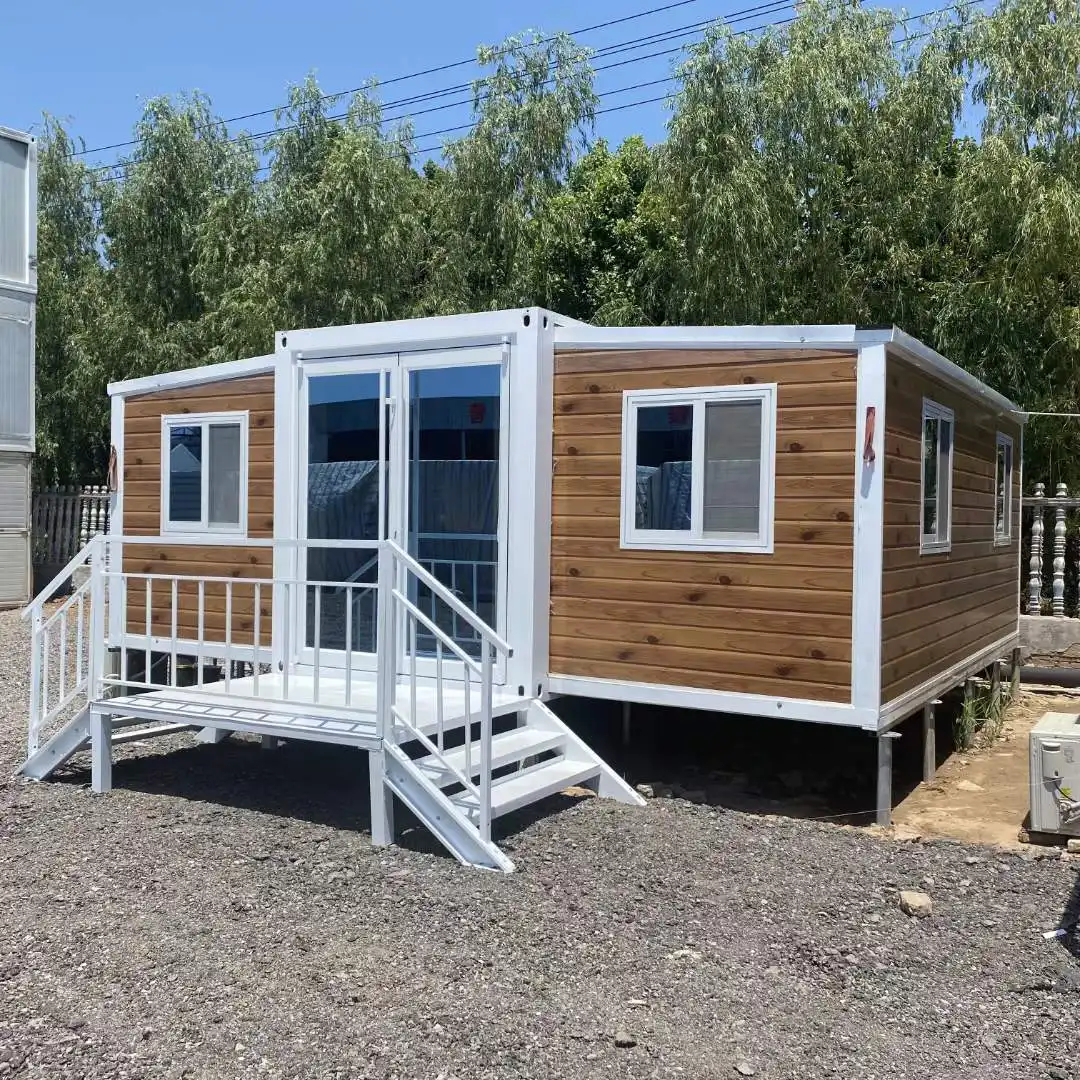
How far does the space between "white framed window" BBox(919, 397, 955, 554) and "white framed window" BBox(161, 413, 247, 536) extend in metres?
4.17

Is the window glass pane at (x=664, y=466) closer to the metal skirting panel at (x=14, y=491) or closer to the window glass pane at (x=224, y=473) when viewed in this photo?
the window glass pane at (x=224, y=473)

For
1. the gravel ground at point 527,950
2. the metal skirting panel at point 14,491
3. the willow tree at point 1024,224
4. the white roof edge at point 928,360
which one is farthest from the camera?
the metal skirting panel at point 14,491

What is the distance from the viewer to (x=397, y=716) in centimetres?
509

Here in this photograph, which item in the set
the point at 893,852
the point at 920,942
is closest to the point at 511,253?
the point at 893,852

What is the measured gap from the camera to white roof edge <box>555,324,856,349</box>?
554 cm

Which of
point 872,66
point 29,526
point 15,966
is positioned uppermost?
point 872,66

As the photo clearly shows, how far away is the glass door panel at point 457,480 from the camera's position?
6.36m

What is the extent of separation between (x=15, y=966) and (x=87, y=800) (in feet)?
7.09

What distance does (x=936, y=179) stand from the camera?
41.3 feet

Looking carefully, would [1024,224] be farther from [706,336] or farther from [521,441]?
[521,441]

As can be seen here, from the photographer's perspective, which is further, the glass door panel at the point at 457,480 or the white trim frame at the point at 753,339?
the glass door panel at the point at 457,480

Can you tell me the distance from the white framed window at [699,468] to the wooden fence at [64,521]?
11816 millimetres

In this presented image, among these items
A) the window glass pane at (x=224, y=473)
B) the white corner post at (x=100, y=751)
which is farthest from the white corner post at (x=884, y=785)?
the window glass pane at (x=224, y=473)

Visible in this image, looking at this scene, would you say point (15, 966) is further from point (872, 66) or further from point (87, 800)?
point (872, 66)
